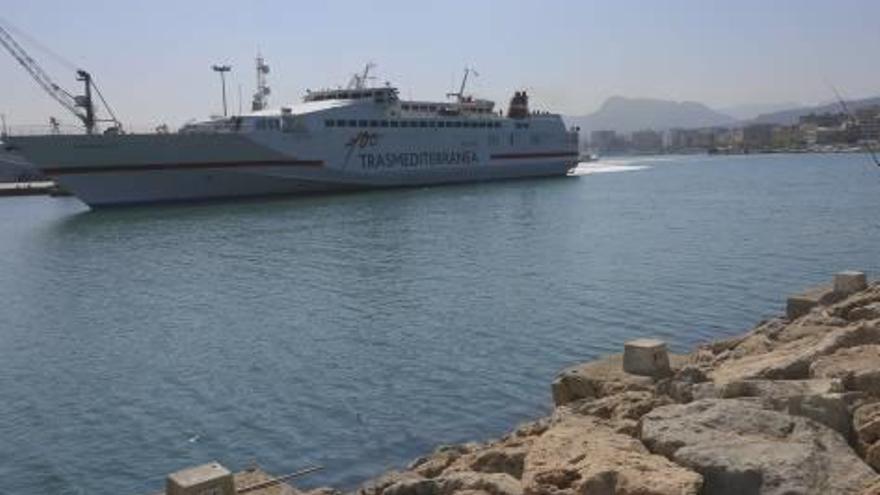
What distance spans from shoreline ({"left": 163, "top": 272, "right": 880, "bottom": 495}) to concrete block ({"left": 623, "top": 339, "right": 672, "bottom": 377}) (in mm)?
289

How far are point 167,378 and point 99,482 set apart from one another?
408 cm

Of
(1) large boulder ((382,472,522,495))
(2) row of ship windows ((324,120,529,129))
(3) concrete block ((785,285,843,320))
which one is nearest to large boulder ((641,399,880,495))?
(1) large boulder ((382,472,522,495))

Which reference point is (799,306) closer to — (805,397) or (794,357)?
(794,357)

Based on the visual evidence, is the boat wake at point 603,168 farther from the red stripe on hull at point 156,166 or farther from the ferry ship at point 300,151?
the red stripe on hull at point 156,166

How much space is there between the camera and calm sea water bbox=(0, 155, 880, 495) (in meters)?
10.1

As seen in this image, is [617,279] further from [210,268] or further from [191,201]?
[191,201]

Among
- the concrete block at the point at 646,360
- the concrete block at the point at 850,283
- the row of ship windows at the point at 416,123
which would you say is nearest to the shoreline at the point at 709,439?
the concrete block at the point at 646,360

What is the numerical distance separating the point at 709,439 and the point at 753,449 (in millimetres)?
305

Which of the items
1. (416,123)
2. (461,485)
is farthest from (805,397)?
(416,123)

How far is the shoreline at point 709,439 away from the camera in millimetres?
4953

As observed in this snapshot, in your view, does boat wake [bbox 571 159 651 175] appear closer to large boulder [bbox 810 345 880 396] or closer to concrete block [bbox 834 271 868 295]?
concrete block [bbox 834 271 868 295]

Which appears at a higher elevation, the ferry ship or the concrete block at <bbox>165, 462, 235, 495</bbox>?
the ferry ship

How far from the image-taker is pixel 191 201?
5081 cm

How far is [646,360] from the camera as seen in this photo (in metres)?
9.11
